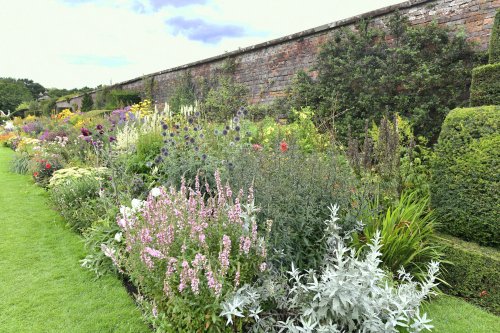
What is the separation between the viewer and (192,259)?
2.27 meters

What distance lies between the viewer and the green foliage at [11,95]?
5106 cm

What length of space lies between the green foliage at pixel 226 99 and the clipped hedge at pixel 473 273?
7648mm

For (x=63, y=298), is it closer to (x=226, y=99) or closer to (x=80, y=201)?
(x=80, y=201)

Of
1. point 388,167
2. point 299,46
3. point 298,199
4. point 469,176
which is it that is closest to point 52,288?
point 298,199

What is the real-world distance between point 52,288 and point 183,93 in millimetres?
10707

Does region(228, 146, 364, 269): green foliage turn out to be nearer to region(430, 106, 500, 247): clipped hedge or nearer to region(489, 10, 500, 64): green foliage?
region(430, 106, 500, 247): clipped hedge

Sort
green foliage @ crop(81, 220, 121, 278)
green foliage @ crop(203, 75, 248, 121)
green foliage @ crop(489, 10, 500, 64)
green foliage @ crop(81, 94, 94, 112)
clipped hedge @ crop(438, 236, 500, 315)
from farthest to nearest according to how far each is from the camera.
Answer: green foliage @ crop(81, 94, 94, 112)
green foliage @ crop(203, 75, 248, 121)
green foliage @ crop(489, 10, 500, 64)
green foliage @ crop(81, 220, 121, 278)
clipped hedge @ crop(438, 236, 500, 315)

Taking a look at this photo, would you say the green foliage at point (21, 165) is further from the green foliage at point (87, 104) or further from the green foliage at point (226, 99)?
the green foliage at point (87, 104)

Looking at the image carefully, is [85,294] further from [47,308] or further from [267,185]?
[267,185]

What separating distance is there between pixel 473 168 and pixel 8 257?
17.2ft

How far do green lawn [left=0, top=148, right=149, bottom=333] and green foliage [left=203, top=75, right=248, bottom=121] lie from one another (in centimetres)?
624

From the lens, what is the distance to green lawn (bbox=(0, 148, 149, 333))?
8.63ft

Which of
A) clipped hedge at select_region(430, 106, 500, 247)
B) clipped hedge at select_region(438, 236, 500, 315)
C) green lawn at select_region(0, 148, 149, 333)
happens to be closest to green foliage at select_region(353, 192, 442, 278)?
clipped hedge at select_region(438, 236, 500, 315)

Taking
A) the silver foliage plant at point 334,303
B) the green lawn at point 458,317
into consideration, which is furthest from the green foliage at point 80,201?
the green lawn at point 458,317
